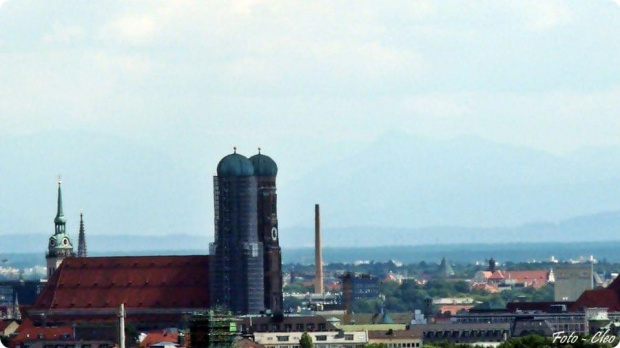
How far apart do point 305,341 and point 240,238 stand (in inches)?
736

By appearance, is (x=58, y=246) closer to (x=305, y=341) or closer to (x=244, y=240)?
(x=244, y=240)

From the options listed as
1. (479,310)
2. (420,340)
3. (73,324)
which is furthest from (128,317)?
(479,310)

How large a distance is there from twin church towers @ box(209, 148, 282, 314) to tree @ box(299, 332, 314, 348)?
15.0 m

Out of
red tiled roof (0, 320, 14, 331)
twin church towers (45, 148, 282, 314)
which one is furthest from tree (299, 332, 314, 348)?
red tiled roof (0, 320, 14, 331)

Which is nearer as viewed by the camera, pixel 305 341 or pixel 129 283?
pixel 305 341

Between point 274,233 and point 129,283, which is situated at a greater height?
point 274,233

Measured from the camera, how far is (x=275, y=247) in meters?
163

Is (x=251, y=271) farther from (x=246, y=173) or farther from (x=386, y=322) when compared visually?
(x=386, y=322)

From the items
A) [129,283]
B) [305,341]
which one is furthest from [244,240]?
[305,341]

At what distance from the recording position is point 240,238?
159 metres

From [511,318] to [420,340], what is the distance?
15833 mm

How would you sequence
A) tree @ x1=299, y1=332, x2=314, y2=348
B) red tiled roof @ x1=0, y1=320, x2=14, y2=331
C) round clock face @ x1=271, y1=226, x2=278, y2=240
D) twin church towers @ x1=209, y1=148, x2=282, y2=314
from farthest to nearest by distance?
round clock face @ x1=271, y1=226, x2=278, y2=240 < red tiled roof @ x1=0, y1=320, x2=14, y2=331 < twin church towers @ x1=209, y1=148, x2=282, y2=314 < tree @ x1=299, y1=332, x2=314, y2=348

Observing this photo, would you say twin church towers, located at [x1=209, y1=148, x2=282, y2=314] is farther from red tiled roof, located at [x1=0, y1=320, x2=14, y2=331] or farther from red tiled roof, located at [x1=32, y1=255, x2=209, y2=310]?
red tiled roof, located at [x1=0, y1=320, x2=14, y2=331]

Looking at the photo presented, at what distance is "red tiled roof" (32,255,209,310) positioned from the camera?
161 meters
